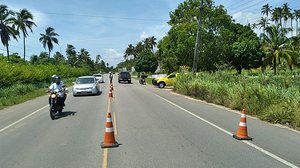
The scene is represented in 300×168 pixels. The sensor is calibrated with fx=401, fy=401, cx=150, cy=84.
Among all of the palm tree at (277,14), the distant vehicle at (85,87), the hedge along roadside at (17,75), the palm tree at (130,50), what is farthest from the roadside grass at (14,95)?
the palm tree at (130,50)

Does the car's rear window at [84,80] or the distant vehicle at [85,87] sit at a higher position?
the car's rear window at [84,80]

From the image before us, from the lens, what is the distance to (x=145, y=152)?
8.78 metres

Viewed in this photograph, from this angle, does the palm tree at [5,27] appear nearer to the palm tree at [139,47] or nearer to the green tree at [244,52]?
the green tree at [244,52]

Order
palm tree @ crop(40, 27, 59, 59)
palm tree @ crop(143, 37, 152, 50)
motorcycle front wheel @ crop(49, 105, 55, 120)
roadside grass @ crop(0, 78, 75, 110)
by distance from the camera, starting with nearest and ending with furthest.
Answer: motorcycle front wheel @ crop(49, 105, 55, 120), roadside grass @ crop(0, 78, 75, 110), palm tree @ crop(40, 27, 59, 59), palm tree @ crop(143, 37, 152, 50)

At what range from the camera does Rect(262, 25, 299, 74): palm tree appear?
209ft

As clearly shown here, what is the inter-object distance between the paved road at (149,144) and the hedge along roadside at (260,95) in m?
0.94

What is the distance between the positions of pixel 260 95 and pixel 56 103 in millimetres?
8476

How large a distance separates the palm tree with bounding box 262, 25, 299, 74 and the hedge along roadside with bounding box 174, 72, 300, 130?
3996 centimetres

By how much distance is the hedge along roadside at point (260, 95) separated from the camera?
14281 mm

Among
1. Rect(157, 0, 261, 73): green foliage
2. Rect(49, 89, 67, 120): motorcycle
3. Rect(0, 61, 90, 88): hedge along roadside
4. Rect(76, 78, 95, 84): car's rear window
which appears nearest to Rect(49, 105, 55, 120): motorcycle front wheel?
Rect(49, 89, 67, 120): motorcycle

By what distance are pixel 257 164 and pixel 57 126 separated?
7902 millimetres

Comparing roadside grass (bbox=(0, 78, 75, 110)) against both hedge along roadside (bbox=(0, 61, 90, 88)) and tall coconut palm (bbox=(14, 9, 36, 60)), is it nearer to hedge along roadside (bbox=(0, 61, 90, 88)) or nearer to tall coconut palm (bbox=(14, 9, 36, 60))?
hedge along roadside (bbox=(0, 61, 90, 88))

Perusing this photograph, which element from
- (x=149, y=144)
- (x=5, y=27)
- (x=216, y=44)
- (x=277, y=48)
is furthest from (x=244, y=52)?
(x=149, y=144)

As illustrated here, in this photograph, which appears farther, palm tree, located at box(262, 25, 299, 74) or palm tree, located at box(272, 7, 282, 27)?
palm tree, located at box(272, 7, 282, 27)
